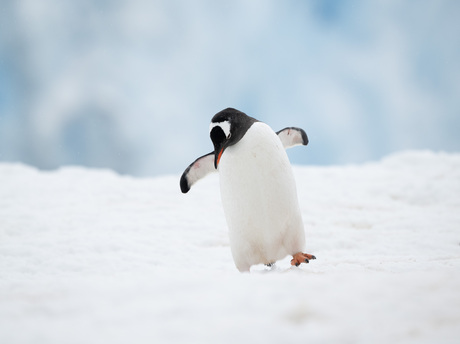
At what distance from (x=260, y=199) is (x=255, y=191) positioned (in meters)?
0.06

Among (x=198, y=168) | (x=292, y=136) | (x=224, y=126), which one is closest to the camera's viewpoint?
(x=224, y=126)

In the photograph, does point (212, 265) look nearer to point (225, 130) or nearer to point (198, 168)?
point (198, 168)

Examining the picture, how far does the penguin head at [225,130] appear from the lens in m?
2.60

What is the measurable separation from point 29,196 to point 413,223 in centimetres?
671

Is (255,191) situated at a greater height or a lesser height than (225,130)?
lesser

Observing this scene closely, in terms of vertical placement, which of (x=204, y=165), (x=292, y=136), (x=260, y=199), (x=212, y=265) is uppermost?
(x=292, y=136)

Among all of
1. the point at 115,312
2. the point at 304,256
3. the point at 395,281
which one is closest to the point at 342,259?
the point at 304,256

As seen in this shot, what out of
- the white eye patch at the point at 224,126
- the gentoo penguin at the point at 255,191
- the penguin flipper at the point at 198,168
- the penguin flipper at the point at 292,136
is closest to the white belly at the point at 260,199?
the gentoo penguin at the point at 255,191

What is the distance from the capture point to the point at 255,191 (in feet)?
8.70

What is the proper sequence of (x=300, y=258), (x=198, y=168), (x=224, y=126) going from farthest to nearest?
(x=198, y=168) < (x=300, y=258) < (x=224, y=126)

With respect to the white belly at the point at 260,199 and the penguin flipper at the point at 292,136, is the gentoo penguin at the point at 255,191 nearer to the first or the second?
the white belly at the point at 260,199

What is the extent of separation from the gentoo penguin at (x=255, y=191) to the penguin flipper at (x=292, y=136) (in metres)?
0.55

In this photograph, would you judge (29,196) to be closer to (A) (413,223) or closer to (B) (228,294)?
(A) (413,223)

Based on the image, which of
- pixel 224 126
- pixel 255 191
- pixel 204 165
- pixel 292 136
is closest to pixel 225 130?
pixel 224 126
